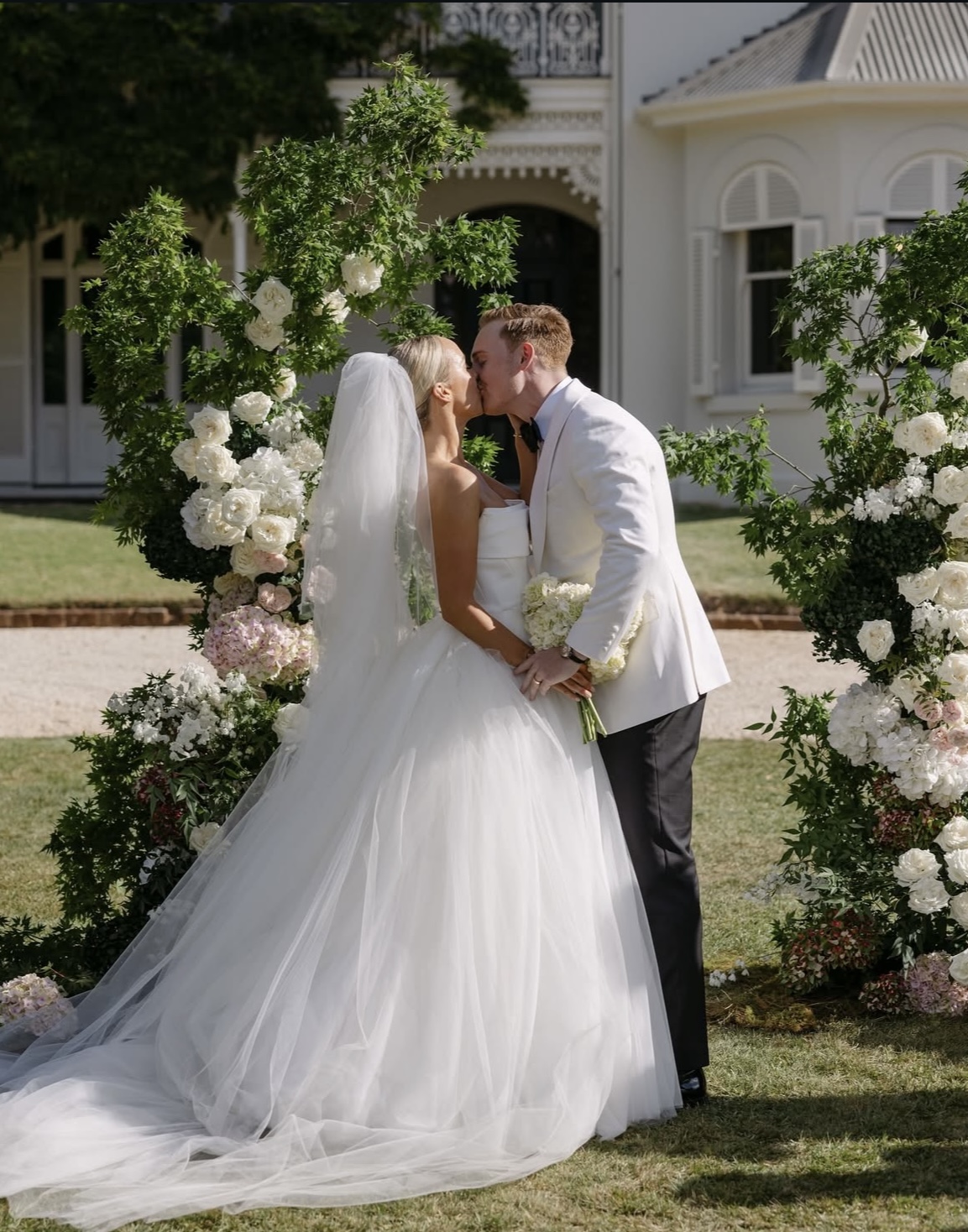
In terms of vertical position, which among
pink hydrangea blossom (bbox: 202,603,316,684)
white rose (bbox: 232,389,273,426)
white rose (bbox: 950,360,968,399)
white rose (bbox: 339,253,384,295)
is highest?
white rose (bbox: 339,253,384,295)

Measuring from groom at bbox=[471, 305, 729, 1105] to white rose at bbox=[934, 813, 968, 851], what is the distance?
2.84 feet

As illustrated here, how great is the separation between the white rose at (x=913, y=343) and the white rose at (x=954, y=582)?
0.61m

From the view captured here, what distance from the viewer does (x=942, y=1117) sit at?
3811 mm

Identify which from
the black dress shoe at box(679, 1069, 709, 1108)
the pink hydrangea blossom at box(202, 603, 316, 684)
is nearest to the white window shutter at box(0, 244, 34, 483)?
the pink hydrangea blossom at box(202, 603, 316, 684)

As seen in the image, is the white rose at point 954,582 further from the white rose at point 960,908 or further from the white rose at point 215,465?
the white rose at point 215,465

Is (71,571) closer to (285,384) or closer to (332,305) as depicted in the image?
(285,384)

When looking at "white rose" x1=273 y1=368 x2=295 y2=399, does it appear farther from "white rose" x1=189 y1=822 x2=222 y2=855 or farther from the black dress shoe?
the black dress shoe

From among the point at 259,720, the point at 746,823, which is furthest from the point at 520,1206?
the point at 746,823

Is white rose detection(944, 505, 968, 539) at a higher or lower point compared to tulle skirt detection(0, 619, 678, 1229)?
higher

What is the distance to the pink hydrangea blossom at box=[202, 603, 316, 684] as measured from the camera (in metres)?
4.42

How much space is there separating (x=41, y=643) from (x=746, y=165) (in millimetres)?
10236

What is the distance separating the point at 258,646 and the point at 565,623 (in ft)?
3.25

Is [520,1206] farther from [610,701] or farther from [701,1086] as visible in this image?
[610,701]

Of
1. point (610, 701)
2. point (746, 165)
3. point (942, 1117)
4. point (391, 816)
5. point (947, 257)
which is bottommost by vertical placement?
point (942, 1117)
